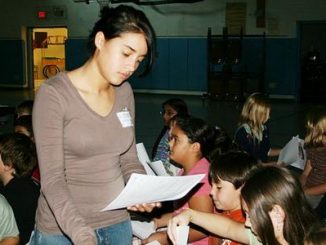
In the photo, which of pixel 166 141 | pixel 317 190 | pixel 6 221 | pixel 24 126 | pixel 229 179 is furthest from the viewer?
pixel 166 141

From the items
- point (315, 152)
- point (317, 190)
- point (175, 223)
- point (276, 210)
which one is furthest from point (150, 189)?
point (315, 152)

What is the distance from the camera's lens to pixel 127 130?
77.8 inches

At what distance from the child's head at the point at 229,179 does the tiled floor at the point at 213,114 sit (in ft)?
19.9

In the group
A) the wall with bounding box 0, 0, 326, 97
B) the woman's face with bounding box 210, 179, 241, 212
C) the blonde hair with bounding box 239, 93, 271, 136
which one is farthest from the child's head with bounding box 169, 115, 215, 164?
the wall with bounding box 0, 0, 326, 97

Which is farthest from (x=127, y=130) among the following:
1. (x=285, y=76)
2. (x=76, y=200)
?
(x=285, y=76)

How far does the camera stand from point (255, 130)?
5.09 m

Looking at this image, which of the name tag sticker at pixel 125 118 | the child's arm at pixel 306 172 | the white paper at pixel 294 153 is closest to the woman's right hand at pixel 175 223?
the name tag sticker at pixel 125 118

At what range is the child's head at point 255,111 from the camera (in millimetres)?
5148

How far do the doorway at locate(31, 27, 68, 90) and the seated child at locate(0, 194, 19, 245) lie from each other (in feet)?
63.4

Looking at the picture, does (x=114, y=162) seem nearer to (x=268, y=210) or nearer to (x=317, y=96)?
(x=268, y=210)

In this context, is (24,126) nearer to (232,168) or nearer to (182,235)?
(232,168)

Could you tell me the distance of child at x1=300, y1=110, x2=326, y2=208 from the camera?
4035 millimetres

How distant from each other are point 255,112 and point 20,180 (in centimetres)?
289

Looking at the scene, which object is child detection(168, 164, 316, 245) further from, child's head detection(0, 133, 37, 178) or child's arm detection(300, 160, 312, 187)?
child's arm detection(300, 160, 312, 187)
